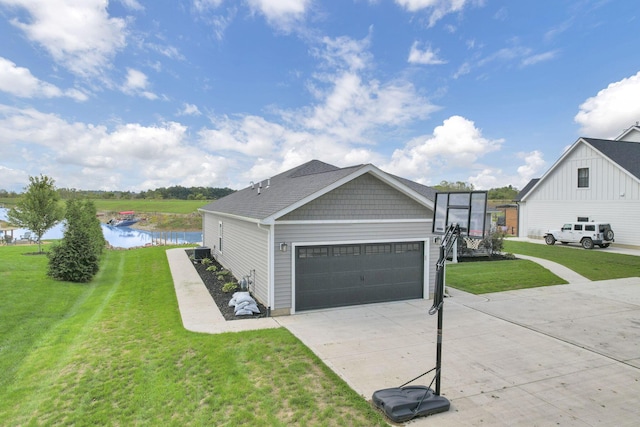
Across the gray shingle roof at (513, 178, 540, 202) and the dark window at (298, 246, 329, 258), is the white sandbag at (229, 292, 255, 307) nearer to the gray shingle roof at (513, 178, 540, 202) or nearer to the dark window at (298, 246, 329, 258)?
the dark window at (298, 246, 329, 258)

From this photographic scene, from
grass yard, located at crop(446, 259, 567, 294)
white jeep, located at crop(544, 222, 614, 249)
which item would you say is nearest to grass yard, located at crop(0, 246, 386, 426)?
grass yard, located at crop(446, 259, 567, 294)

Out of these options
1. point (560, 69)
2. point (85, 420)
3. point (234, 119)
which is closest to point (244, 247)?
point (85, 420)

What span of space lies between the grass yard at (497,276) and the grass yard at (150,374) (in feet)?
27.7

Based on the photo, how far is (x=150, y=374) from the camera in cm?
612

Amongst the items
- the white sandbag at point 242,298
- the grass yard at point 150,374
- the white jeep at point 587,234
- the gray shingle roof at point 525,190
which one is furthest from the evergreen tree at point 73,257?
the gray shingle roof at point 525,190

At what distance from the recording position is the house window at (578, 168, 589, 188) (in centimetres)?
2597

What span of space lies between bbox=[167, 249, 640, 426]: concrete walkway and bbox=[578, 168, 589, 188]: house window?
17.3m

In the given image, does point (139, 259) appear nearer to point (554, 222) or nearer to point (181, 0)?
point (181, 0)

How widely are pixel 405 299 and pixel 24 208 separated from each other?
20.1 m

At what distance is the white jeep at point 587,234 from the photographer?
2334 centimetres

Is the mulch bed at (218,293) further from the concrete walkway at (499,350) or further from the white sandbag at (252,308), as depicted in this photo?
the concrete walkway at (499,350)

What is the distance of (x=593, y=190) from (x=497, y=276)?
16.1 m

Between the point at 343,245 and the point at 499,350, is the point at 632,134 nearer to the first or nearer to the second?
the point at 343,245

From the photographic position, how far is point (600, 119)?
89.8 ft
